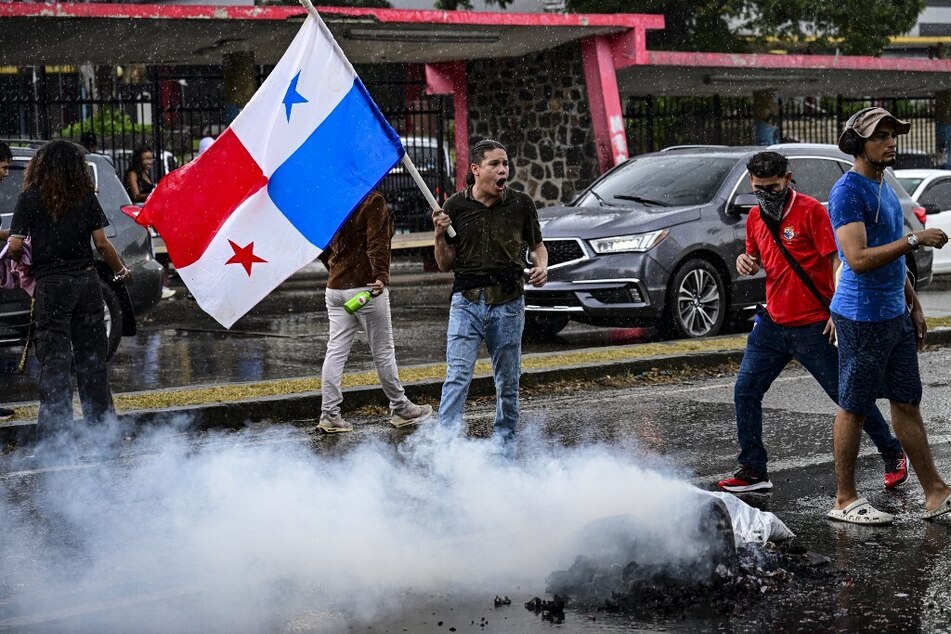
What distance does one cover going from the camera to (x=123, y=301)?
1177 centimetres

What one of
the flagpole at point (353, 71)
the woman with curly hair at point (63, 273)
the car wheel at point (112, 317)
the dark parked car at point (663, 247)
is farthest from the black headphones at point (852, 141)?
the car wheel at point (112, 317)

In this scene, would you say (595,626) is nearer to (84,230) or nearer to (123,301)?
(84,230)

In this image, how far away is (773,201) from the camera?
724cm

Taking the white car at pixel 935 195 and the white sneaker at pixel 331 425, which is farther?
the white car at pixel 935 195

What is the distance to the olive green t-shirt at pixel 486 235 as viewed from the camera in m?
7.15

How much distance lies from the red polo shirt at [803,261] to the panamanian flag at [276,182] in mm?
2106

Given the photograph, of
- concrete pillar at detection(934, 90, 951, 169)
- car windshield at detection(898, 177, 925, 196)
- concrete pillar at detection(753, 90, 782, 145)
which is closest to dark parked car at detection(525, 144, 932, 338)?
car windshield at detection(898, 177, 925, 196)

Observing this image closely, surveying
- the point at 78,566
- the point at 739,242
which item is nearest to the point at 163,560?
the point at 78,566

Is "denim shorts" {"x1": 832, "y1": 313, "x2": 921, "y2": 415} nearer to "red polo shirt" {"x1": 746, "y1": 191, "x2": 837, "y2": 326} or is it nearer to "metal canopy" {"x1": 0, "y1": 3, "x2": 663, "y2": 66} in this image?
"red polo shirt" {"x1": 746, "y1": 191, "x2": 837, "y2": 326}

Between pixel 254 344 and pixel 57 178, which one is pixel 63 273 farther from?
pixel 254 344

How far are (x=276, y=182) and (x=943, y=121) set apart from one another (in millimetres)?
25964

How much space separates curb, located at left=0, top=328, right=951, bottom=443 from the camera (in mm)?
9414

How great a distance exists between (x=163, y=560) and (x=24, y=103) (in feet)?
45.7

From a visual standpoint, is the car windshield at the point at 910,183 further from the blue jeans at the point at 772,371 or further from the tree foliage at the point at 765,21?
the tree foliage at the point at 765,21
